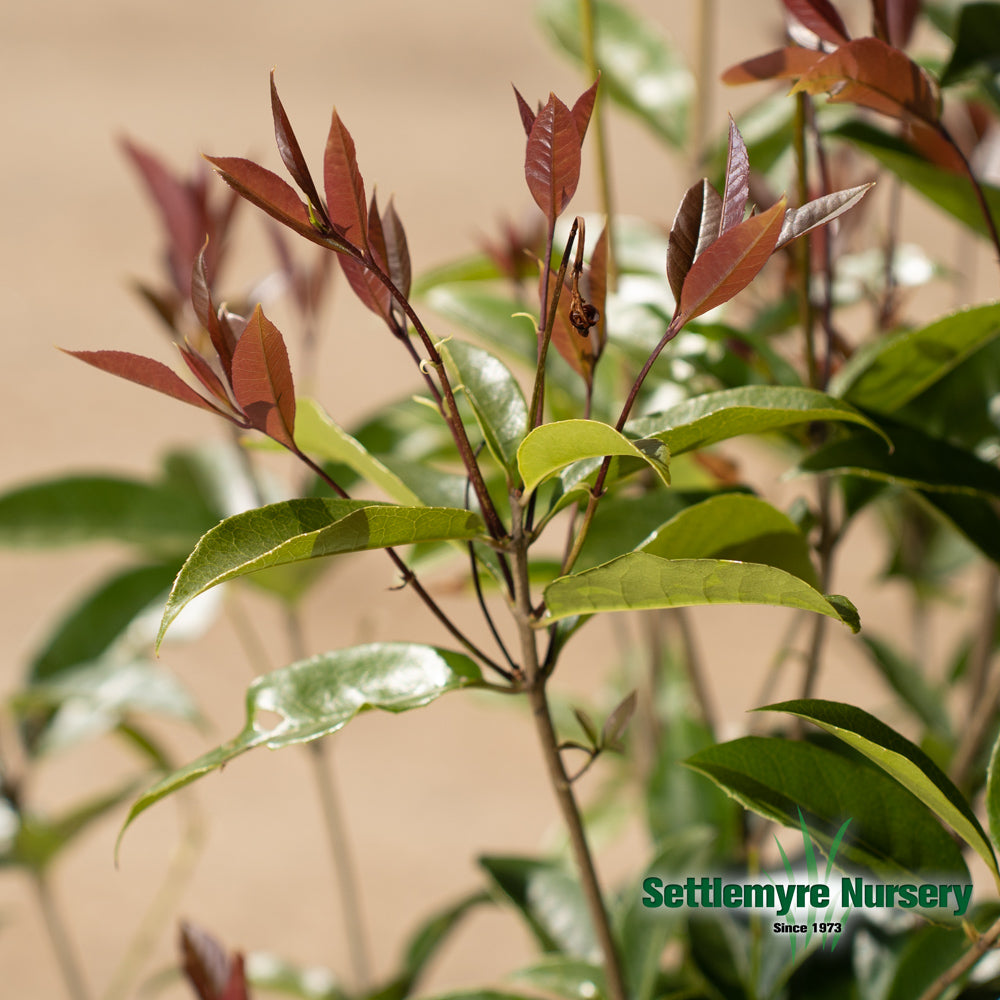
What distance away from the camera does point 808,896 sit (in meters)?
0.32

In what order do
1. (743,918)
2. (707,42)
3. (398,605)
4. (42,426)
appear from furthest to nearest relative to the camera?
(42,426) → (398,605) → (707,42) → (743,918)

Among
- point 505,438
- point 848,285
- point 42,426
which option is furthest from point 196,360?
point 42,426

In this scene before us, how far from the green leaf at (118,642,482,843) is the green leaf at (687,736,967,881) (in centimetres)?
6

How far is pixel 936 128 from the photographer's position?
265mm

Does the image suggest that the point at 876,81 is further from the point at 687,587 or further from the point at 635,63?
the point at 635,63

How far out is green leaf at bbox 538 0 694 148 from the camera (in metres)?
0.50

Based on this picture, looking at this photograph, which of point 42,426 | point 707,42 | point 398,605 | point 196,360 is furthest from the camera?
point 42,426

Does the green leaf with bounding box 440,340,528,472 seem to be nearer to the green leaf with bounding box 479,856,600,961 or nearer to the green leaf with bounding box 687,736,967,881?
the green leaf with bounding box 687,736,967,881

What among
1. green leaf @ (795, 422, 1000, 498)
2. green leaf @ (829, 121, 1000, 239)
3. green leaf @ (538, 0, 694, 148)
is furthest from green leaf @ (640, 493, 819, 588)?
green leaf @ (538, 0, 694, 148)

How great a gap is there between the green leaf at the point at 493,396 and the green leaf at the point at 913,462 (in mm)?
80

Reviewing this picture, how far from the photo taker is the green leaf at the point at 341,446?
0.24 m

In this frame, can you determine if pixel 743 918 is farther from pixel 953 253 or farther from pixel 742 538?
pixel 953 253

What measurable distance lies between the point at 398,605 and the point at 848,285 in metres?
0.88

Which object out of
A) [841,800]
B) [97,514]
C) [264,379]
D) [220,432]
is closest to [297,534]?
[264,379]
